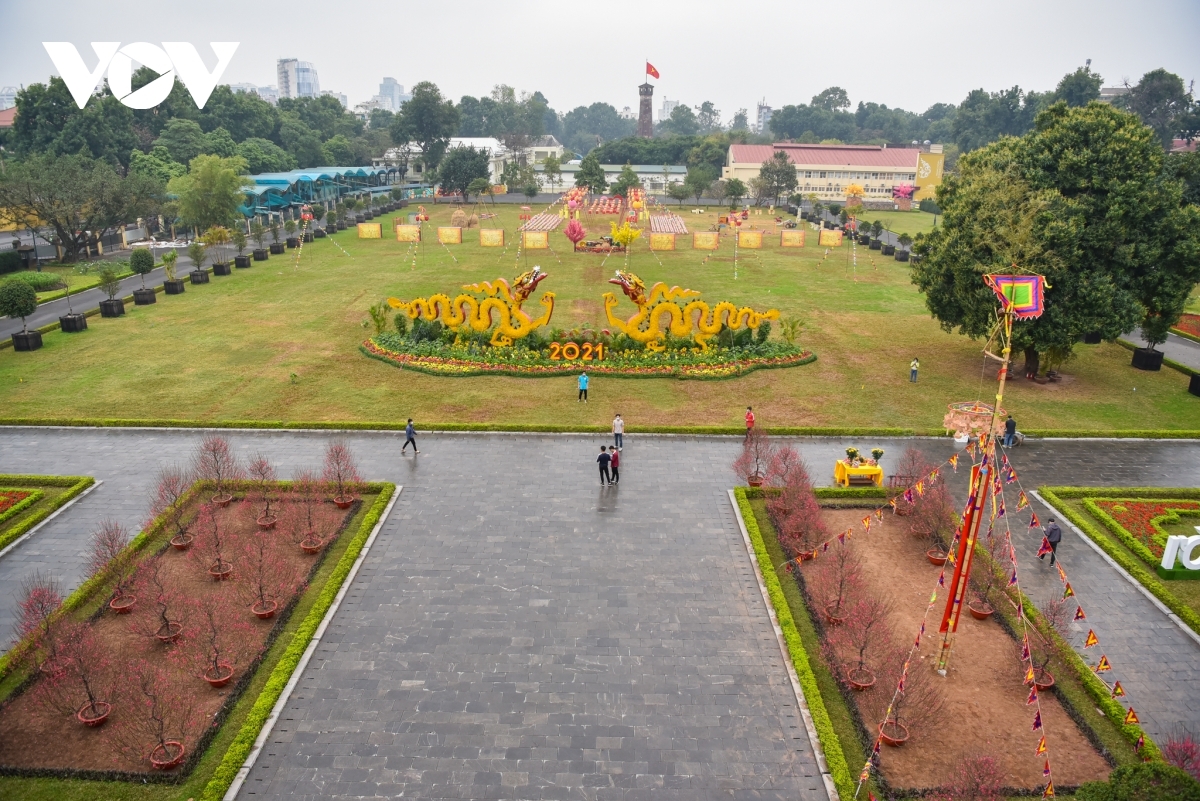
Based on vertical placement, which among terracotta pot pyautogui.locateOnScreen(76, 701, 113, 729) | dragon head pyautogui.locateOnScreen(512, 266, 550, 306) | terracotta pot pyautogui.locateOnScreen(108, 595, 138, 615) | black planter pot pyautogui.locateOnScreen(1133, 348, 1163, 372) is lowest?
terracotta pot pyautogui.locateOnScreen(76, 701, 113, 729)

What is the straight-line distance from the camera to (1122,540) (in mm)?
17531

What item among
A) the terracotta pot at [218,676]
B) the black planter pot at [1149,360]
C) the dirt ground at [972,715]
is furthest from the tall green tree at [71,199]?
the black planter pot at [1149,360]

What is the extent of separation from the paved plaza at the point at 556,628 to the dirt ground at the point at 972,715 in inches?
57.6

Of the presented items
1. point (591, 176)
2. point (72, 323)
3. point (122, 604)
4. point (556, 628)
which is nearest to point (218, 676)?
point (122, 604)

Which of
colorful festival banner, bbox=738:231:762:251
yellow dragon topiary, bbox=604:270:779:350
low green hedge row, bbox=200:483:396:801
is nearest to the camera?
low green hedge row, bbox=200:483:396:801

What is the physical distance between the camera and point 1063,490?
19547 millimetres

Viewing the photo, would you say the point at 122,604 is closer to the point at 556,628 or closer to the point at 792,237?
the point at 556,628

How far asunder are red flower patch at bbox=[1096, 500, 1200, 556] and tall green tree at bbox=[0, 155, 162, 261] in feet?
177

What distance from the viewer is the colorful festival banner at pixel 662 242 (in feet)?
187

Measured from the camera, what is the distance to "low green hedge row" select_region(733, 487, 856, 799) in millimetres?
11047

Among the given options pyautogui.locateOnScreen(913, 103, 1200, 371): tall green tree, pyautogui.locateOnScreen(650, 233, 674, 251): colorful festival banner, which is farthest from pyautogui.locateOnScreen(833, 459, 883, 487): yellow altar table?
pyautogui.locateOnScreen(650, 233, 674, 251): colorful festival banner

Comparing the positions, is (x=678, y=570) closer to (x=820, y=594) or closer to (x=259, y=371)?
(x=820, y=594)

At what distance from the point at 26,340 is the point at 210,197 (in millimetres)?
26891

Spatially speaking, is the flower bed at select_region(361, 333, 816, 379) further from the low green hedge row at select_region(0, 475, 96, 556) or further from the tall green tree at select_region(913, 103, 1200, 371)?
the low green hedge row at select_region(0, 475, 96, 556)
